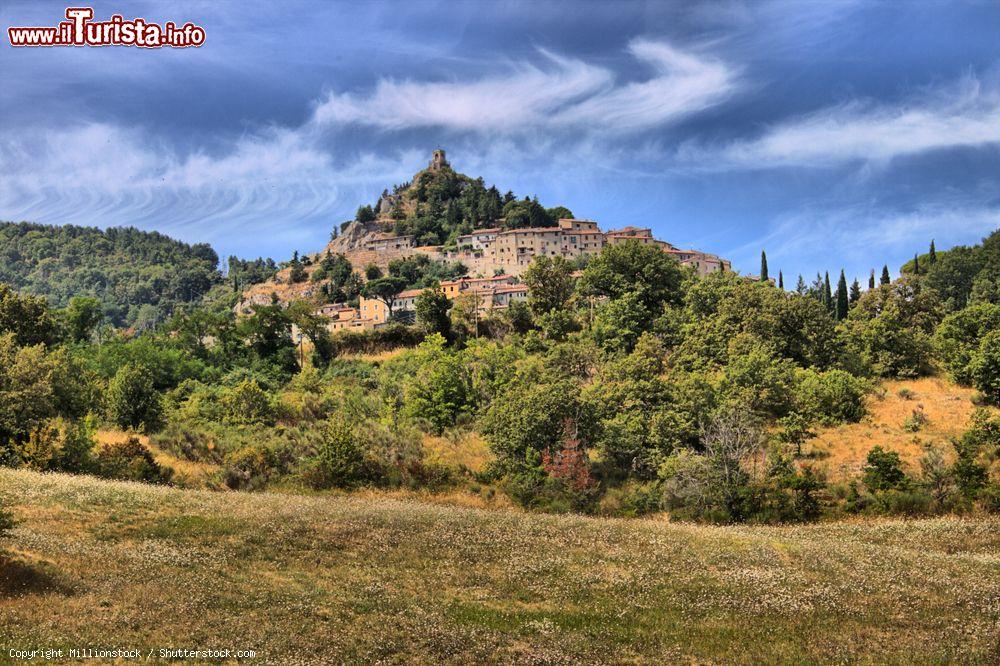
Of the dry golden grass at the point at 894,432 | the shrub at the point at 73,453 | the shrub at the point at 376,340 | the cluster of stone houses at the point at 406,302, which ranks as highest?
the cluster of stone houses at the point at 406,302

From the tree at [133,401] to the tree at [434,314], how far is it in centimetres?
2998

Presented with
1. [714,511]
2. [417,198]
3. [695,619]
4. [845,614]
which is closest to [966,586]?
[845,614]

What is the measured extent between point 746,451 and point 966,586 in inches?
770

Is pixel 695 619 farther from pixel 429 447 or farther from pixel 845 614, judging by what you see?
pixel 429 447

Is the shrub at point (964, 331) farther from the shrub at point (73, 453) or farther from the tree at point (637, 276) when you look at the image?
the shrub at point (73, 453)

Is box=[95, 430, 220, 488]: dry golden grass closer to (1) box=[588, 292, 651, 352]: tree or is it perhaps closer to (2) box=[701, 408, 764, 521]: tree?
(2) box=[701, 408, 764, 521]: tree

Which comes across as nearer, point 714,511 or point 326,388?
point 714,511

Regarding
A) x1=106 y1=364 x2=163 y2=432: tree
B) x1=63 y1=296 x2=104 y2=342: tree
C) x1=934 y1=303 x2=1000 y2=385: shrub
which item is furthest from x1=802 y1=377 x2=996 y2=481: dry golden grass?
x1=63 y1=296 x2=104 y2=342: tree

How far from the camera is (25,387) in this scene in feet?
153

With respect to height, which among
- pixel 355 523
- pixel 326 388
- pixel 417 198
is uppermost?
pixel 417 198

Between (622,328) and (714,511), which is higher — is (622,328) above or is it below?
above

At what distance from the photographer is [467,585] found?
23.8 m

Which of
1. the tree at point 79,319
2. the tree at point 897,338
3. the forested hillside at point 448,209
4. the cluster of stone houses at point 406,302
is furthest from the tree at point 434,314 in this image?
the forested hillside at point 448,209

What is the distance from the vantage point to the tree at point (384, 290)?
114m
